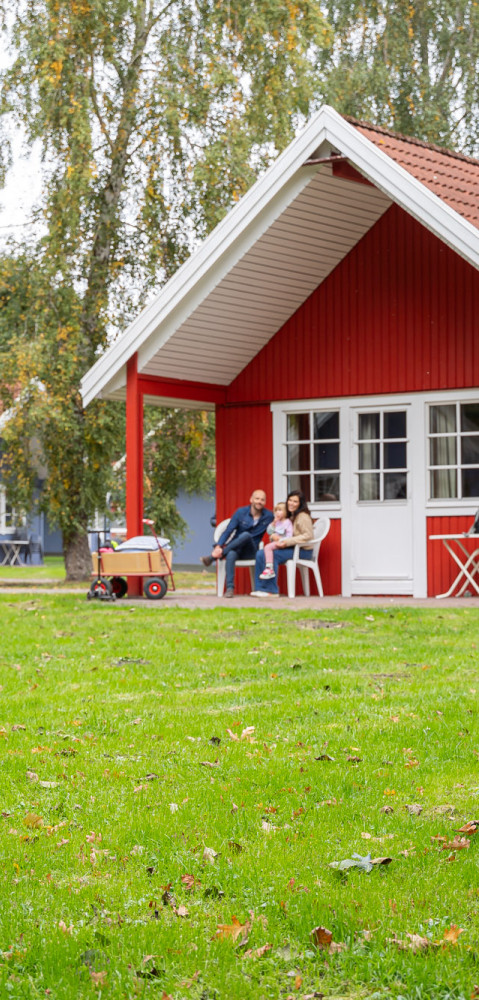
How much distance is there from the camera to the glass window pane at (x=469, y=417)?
1456cm

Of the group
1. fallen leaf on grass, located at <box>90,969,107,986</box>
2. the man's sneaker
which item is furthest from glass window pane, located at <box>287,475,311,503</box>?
fallen leaf on grass, located at <box>90,969,107,986</box>

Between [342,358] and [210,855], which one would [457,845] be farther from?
[342,358]

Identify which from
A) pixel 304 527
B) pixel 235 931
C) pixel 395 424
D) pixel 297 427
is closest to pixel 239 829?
pixel 235 931

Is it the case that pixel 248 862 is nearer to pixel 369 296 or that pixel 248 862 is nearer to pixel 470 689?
pixel 470 689

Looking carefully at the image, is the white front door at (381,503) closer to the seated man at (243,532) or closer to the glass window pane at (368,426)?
the glass window pane at (368,426)

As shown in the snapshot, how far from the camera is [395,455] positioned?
49.4ft

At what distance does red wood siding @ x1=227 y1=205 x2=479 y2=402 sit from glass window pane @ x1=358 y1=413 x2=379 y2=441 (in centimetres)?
31

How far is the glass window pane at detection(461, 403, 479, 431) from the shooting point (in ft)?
47.8

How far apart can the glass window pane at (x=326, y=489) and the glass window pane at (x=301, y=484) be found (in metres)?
0.11

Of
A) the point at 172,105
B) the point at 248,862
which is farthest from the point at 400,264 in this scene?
the point at 248,862

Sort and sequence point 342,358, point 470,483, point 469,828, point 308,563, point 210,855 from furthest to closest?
point 342,358 < point 308,563 < point 470,483 < point 469,828 < point 210,855

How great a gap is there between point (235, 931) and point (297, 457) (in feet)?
41.4

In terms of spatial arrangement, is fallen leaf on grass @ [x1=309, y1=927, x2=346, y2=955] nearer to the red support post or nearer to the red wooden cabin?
the red wooden cabin

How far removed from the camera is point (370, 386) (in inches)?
595
